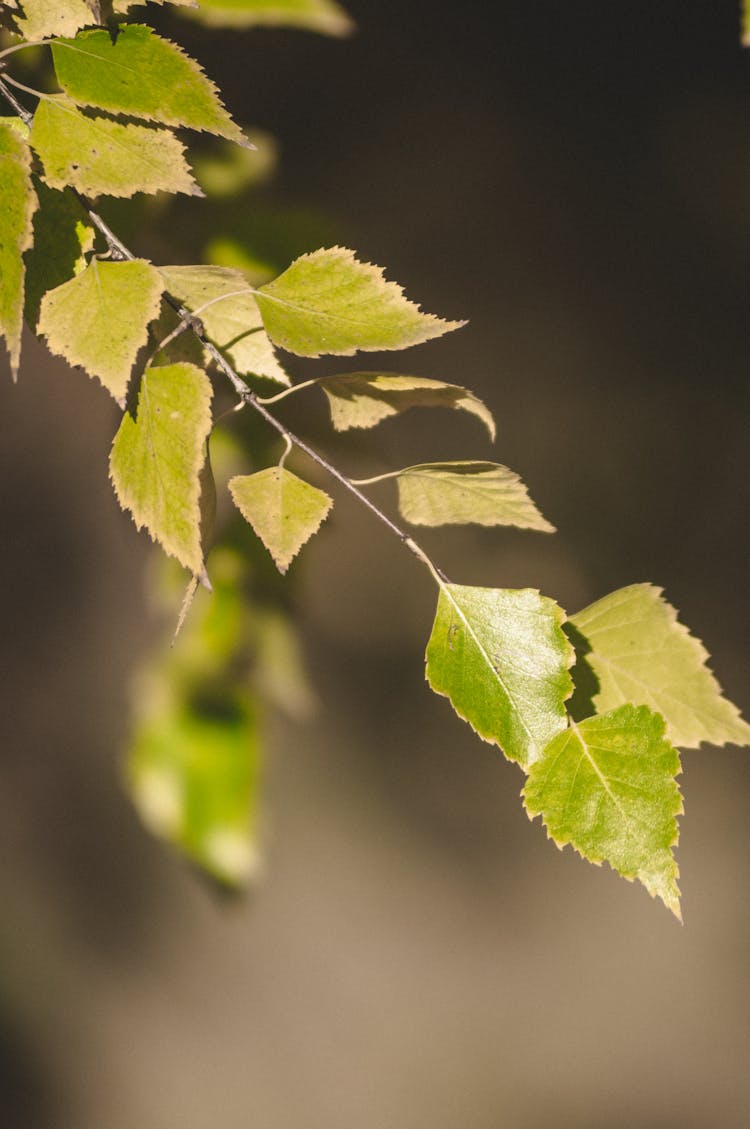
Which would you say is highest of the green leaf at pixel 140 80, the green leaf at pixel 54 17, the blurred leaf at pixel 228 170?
the green leaf at pixel 54 17

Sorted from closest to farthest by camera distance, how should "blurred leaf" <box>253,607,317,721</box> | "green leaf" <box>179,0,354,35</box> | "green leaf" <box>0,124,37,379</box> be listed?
"green leaf" <box>0,124,37,379</box> < "green leaf" <box>179,0,354,35</box> < "blurred leaf" <box>253,607,317,721</box>

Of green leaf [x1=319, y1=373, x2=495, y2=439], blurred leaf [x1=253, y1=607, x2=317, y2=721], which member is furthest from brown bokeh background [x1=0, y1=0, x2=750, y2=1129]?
green leaf [x1=319, y1=373, x2=495, y2=439]

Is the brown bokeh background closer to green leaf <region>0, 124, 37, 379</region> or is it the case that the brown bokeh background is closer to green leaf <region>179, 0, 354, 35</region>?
green leaf <region>179, 0, 354, 35</region>

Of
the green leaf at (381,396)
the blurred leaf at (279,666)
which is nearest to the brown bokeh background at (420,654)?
the blurred leaf at (279,666)

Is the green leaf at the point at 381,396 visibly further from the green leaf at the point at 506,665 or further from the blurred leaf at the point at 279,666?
the blurred leaf at the point at 279,666

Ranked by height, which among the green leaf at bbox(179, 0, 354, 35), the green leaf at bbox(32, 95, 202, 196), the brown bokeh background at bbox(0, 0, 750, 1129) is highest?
the green leaf at bbox(179, 0, 354, 35)

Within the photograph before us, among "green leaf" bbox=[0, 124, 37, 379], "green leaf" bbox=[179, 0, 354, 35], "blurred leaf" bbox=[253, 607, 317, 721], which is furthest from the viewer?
"blurred leaf" bbox=[253, 607, 317, 721]

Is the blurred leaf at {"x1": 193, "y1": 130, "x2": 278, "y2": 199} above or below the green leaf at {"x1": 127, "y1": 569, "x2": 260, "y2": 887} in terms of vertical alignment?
above

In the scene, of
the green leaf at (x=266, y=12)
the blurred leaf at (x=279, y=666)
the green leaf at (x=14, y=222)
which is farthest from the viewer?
the blurred leaf at (x=279, y=666)
